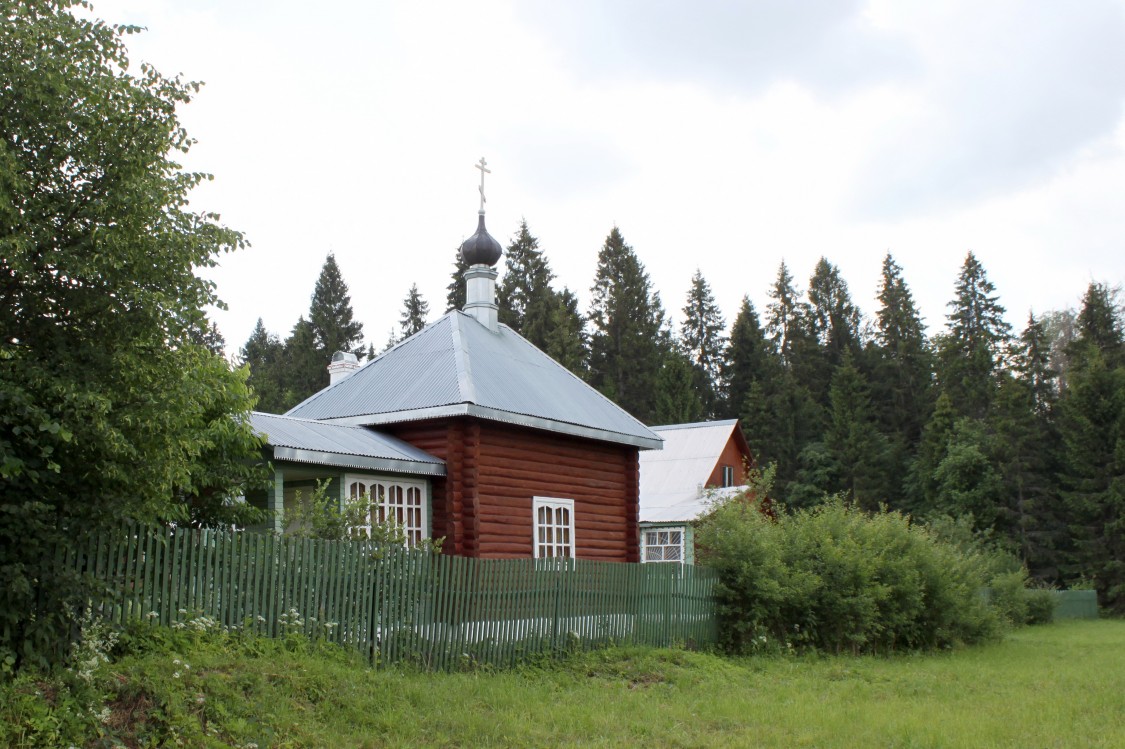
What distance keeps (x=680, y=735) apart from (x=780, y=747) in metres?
0.88

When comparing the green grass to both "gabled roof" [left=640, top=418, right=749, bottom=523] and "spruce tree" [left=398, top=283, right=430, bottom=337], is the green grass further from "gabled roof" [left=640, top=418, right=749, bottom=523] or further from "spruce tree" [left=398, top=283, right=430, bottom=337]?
"spruce tree" [left=398, top=283, right=430, bottom=337]

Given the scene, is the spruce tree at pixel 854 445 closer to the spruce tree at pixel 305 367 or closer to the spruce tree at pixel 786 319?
the spruce tree at pixel 786 319

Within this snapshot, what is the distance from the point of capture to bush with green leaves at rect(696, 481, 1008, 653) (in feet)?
52.5

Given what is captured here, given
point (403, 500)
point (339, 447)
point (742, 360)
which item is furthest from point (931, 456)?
point (339, 447)

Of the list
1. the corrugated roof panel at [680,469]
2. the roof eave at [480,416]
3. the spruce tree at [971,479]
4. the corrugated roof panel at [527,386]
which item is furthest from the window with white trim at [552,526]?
the spruce tree at [971,479]

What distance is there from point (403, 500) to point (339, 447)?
201 centimetres

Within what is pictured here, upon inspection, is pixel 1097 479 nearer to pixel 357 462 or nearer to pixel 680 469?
pixel 680 469

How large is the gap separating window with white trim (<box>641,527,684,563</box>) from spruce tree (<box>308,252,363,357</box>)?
32.0 m

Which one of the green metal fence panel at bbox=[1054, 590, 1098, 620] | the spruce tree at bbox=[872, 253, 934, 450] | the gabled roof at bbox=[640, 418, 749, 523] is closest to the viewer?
the gabled roof at bbox=[640, 418, 749, 523]

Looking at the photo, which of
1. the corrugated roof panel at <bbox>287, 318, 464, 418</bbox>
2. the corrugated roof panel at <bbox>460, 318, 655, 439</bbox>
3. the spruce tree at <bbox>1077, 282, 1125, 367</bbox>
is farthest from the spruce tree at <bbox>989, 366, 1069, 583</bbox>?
the corrugated roof panel at <bbox>287, 318, 464, 418</bbox>

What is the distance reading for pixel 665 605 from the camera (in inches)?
583

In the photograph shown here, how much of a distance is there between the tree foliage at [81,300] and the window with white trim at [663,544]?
24555 mm

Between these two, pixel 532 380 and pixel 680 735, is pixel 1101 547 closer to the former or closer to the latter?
pixel 532 380

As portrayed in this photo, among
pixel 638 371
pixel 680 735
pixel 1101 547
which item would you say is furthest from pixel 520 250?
pixel 680 735
